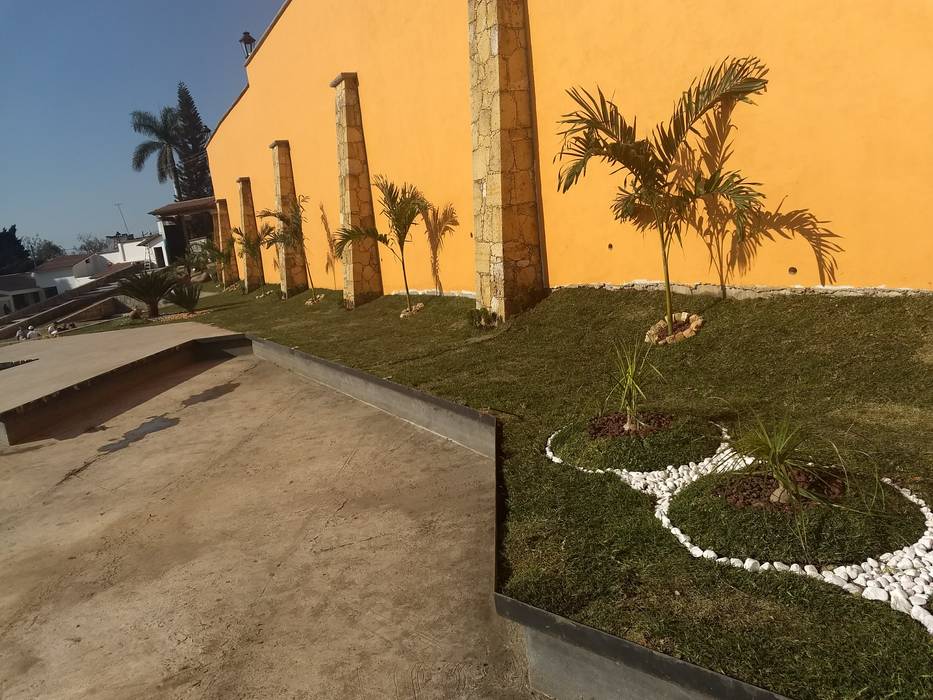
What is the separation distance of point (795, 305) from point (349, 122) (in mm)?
11824

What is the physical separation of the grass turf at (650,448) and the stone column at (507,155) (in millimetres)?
4932

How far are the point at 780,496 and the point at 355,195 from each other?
43.7ft

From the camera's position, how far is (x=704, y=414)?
176 inches

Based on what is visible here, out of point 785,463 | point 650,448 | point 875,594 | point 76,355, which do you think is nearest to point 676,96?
point 650,448

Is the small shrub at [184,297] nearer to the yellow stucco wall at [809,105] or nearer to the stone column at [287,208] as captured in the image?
the stone column at [287,208]

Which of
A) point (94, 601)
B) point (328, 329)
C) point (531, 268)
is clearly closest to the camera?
point (94, 601)

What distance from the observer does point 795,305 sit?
5.87m

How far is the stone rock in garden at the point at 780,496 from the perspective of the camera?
299 centimetres

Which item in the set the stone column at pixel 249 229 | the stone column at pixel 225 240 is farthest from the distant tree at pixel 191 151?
the stone column at pixel 249 229

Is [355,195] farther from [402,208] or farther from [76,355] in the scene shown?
[76,355]

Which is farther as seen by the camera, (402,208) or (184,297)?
(184,297)

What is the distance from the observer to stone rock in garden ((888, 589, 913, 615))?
2.33 m

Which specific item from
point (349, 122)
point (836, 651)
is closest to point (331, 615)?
point (836, 651)

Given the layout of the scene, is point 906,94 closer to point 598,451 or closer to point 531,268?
point 598,451
